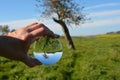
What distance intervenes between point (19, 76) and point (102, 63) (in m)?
4.24

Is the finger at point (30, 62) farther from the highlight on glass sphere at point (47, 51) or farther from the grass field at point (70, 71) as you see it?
the grass field at point (70, 71)

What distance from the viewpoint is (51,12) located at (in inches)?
1385

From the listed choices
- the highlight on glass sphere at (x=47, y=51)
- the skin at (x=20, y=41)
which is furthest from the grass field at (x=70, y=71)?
the skin at (x=20, y=41)

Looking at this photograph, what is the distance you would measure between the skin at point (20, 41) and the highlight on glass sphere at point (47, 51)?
0.69 feet

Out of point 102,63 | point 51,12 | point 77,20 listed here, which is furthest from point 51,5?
point 102,63

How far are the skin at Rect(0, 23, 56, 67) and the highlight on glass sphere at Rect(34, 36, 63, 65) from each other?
0.21 metres

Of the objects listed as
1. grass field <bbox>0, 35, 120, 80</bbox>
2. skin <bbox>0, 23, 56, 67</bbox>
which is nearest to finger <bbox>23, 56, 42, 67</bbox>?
skin <bbox>0, 23, 56, 67</bbox>

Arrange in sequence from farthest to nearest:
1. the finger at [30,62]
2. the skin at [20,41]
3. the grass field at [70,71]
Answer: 1. the grass field at [70,71]
2. the finger at [30,62]
3. the skin at [20,41]

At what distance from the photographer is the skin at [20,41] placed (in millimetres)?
1659

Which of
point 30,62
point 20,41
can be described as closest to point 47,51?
point 30,62

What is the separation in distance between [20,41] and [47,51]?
385 mm

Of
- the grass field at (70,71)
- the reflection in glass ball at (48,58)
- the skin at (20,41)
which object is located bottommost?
the grass field at (70,71)

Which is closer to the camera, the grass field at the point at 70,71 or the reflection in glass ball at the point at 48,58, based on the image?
the reflection in glass ball at the point at 48,58

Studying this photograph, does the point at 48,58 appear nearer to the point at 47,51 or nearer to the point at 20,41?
the point at 47,51
